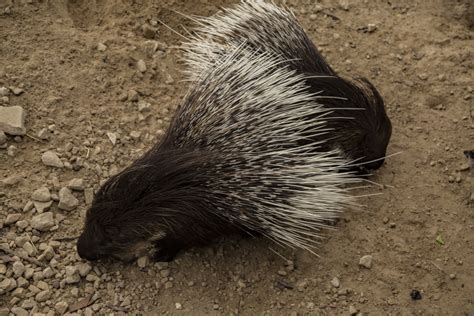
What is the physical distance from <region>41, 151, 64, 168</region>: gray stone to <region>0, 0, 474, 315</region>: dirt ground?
2cm

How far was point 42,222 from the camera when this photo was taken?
7.60ft

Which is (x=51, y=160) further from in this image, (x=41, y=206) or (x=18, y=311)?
(x=18, y=311)

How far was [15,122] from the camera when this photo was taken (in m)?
2.53

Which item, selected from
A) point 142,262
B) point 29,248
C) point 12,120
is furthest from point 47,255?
point 12,120

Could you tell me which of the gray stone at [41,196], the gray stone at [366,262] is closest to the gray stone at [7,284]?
the gray stone at [41,196]

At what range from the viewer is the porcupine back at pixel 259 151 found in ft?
7.29

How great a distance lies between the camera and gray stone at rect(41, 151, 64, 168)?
2473mm

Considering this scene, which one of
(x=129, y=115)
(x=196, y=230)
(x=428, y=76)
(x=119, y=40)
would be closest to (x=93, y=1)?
(x=119, y=40)

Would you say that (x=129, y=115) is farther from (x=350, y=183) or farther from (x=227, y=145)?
(x=350, y=183)

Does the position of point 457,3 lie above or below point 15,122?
above

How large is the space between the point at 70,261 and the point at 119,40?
116 cm

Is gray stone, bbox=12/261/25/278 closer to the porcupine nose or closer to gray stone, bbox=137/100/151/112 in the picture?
the porcupine nose

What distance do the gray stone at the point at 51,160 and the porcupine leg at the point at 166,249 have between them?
534 millimetres

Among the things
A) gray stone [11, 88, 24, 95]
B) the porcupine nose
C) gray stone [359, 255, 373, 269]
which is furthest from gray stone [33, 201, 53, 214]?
gray stone [359, 255, 373, 269]
